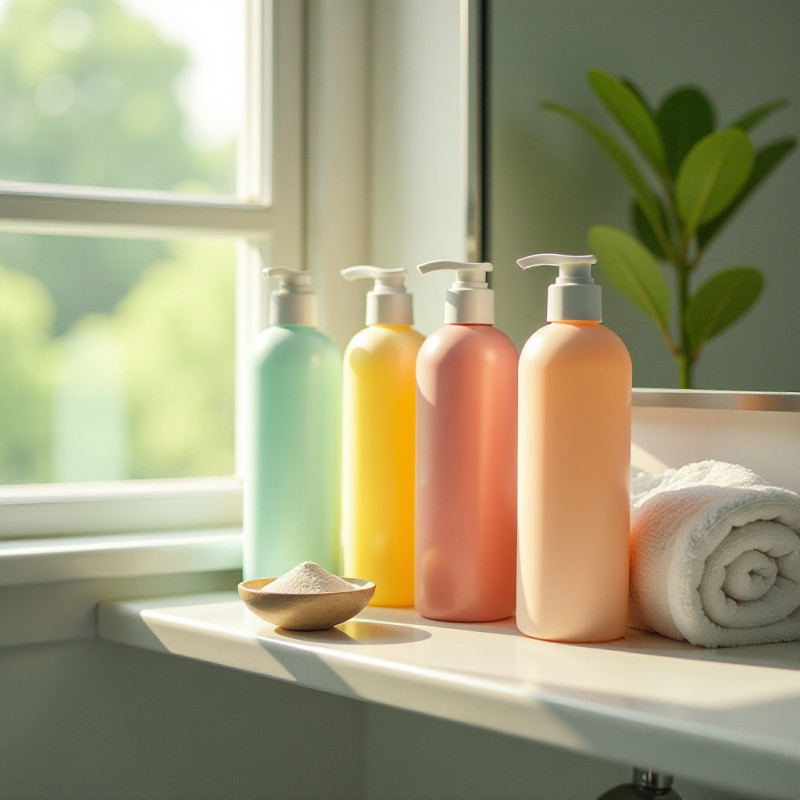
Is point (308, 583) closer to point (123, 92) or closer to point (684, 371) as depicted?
point (684, 371)

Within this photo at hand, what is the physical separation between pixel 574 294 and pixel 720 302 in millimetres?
181

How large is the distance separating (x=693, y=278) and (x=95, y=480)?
0.65m

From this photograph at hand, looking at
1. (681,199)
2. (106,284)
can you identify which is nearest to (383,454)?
(681,199)

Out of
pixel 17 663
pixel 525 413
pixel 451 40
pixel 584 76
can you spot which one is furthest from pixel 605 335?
pixel 17 663

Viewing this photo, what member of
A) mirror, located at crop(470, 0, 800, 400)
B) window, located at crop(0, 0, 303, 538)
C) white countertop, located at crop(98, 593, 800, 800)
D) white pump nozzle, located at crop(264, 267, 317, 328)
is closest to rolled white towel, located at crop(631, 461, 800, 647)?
white countertop, located at crop(98, 593, 800, 800)

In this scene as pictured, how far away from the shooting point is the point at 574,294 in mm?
748

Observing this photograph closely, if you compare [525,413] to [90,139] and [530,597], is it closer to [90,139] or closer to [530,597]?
[530,597]

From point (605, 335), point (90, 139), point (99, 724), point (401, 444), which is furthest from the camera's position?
point (90, 139)

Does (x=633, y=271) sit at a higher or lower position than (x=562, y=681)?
higher

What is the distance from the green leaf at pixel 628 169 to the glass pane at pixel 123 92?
410 mm

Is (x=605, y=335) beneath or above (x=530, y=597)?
above

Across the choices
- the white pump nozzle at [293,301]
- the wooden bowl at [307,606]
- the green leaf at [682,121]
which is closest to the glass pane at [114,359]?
the white pump nozzle at [293,301]

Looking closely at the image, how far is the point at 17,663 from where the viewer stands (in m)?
0.95

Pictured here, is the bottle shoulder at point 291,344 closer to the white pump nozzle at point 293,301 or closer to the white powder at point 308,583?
the white pump nozzle at point 293,301
